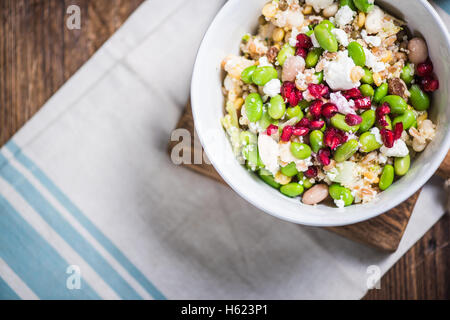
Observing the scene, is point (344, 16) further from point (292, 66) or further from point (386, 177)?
point (386, 177)

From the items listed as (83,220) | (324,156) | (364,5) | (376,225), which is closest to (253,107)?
(324,156)

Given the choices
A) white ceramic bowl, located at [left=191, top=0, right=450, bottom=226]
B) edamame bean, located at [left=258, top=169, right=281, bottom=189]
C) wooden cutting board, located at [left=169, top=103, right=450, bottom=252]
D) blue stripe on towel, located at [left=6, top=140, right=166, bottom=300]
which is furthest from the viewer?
blue stripe on towel, located at [left=6, top=140, right=166, bottom=300]

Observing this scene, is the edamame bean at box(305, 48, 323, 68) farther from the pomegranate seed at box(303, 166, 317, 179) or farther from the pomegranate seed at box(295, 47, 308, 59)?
the pomegranate seed at box(303, 166, 317, 179)

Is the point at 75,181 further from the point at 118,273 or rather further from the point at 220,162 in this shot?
the point at 220,162

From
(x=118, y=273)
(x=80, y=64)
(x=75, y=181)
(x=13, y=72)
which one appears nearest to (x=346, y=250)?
(x=118, y=273)

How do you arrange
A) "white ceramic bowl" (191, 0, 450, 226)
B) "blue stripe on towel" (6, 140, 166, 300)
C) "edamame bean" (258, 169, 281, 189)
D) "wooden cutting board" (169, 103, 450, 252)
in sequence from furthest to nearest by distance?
"blue stripe on towel" (6, 140, 166, 300)
"wooden cutting board" (169, 103, 450, 252)
"edamame bean" (258, 169, 281, 189)
"white ceramic bowl" (191, 0, 450, 226)

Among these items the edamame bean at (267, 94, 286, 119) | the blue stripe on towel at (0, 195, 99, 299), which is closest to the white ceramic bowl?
the edamame bean at (267, 94, 286, 119)
